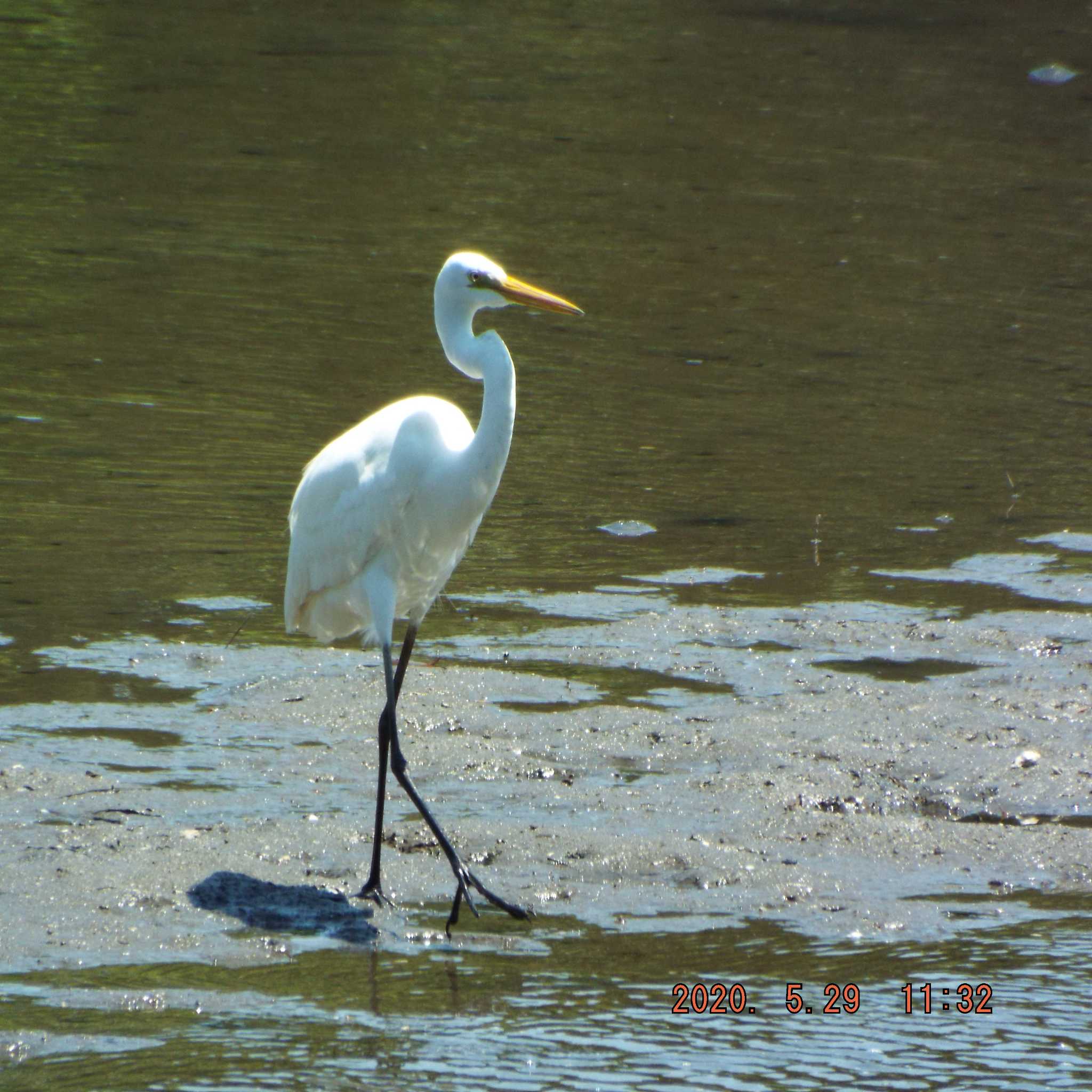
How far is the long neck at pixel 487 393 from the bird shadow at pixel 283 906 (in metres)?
1.12

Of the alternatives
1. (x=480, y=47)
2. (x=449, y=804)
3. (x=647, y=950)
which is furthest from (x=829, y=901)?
(x=480, y=47)

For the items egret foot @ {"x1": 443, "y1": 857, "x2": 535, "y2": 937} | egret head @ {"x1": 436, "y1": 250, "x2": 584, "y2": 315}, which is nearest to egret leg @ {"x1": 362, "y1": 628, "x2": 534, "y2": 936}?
egret foot @ {"x1": 443, "y1": 857, "x2": 535, "y2": 937}

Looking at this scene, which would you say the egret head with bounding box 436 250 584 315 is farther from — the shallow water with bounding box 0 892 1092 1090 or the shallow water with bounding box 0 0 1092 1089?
the shallow water with bounding box 0 892 1092 1090

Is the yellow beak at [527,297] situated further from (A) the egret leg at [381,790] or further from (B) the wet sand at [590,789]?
(B) the wet sand at [590,789]

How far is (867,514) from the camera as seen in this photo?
23.7 ft

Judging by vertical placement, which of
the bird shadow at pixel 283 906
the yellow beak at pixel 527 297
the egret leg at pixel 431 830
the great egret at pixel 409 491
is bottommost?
the bird shadow at pixel 283 906

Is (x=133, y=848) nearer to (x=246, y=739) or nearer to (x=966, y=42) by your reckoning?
(x=246, y=739)

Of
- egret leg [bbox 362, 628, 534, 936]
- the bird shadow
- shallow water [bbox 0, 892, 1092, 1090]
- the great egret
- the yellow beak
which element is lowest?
shallow water [bbox 0, 892, 1092, 1090]

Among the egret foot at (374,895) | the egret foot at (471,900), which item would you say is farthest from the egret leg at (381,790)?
the egret foot at (471,900)

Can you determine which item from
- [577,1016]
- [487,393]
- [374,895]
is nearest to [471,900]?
[374,895]

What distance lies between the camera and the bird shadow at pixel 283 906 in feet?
13.1

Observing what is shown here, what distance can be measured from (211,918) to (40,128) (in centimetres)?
1000

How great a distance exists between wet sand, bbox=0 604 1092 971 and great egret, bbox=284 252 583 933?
10.6 inches

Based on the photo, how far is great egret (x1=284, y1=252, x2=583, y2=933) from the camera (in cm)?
444
